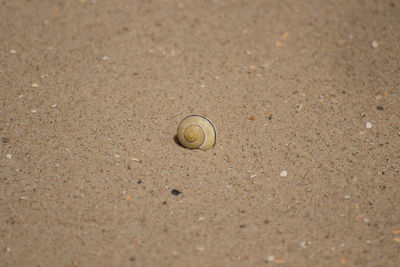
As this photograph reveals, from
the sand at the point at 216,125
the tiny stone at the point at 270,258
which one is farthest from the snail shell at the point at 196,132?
the tiny stone at the point at 270,258

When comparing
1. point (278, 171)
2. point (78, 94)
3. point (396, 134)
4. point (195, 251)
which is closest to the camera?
point (195, 251)

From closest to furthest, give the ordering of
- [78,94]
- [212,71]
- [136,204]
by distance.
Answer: [136,204] < [78,94] < [212,71]

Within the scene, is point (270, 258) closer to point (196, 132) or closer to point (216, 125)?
point (196, 132)

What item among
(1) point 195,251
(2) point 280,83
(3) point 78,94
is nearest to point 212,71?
(2) point 280,83

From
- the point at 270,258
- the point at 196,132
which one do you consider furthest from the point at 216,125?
the point at 270,258

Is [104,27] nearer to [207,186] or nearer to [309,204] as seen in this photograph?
[207,186]

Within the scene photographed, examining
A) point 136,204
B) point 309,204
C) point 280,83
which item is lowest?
point 136,204

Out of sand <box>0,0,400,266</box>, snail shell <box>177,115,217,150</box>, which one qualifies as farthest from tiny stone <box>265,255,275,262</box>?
snail shell <box>177,115,217,150</box>

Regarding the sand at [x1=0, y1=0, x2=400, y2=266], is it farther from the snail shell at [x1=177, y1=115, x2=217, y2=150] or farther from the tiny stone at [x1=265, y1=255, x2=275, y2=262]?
the snail shell at [x1=177, y1=115, x2=217, y2=150]
